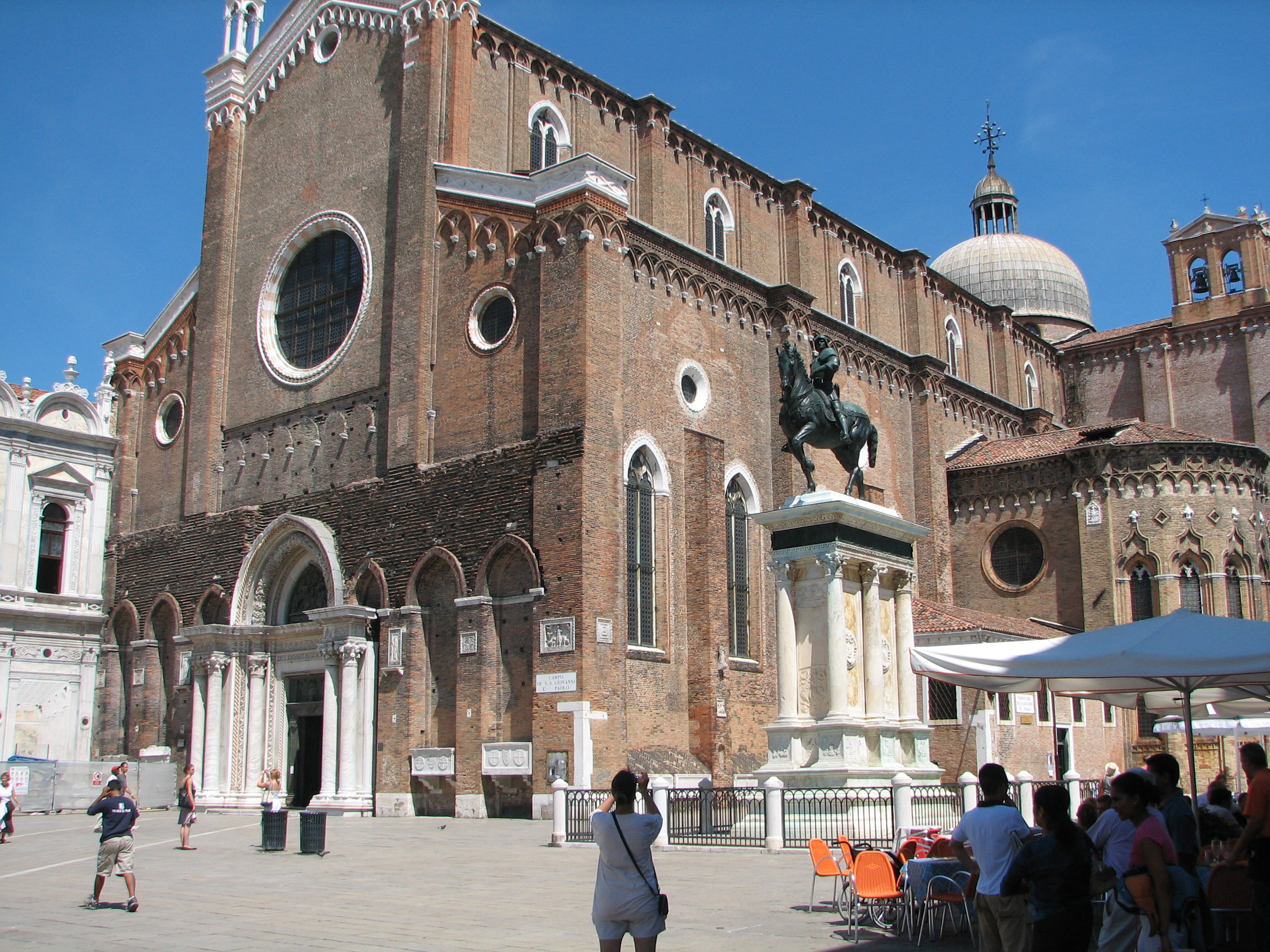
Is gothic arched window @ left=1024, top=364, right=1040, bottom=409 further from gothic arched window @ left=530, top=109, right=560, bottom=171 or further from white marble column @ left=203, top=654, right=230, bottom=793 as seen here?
white marble column @ left=203, top=654, right=230, bottom=793

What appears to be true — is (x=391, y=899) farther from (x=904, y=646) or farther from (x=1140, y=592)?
(x=1140, y=592)

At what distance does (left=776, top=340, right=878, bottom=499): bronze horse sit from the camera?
1678cm

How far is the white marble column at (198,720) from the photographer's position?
25.8m

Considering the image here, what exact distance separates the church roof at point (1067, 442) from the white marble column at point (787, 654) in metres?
18.2

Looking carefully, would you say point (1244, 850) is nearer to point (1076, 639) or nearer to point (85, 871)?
point (1076, 639)

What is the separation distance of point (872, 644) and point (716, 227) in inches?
632

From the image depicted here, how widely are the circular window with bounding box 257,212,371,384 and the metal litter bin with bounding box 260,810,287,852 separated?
39.4 ft

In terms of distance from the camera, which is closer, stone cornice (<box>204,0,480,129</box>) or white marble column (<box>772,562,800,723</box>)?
white marble column (<box>772,562,800,723</box>)

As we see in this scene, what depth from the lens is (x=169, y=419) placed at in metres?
30.8

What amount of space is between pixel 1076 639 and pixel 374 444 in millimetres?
17610

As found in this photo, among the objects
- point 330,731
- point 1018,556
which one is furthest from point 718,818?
point 1018,556

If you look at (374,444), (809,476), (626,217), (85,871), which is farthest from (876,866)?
(374,444)

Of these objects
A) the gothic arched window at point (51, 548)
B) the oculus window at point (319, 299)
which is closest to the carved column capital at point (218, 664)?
the gothic arched window at point (51, 548)

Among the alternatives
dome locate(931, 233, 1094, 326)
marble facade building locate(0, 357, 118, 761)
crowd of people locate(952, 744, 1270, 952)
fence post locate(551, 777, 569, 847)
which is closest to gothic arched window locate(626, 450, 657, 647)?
fence post locate(551, 777, 569, 847)
